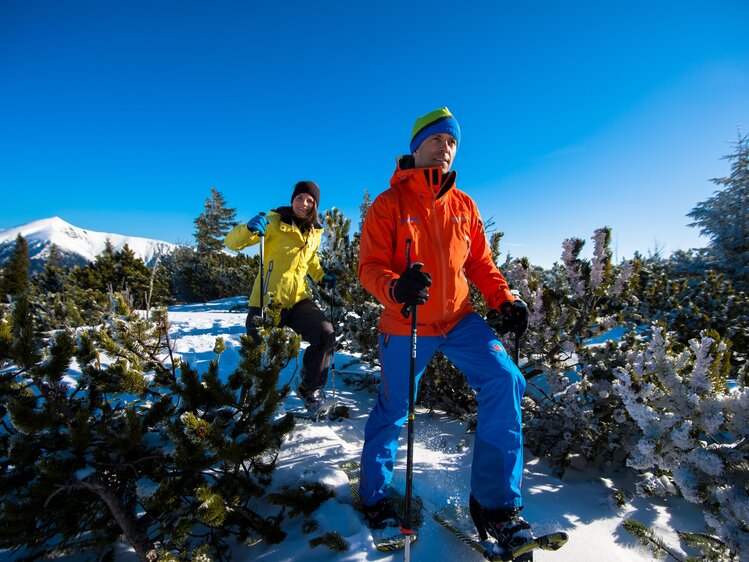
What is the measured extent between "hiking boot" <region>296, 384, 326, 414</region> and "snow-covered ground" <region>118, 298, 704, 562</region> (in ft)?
0.83

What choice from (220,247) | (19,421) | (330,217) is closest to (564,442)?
(19,421)

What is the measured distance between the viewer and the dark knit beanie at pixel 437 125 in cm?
224

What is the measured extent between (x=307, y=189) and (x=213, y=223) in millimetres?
35429

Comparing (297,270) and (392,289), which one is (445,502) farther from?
(297,270)

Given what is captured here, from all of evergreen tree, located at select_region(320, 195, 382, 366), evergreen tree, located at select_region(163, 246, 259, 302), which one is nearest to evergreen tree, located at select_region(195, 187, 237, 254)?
evergreen tree, located at select_region(163, 246, 259, 302)

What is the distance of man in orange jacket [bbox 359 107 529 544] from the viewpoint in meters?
1.80

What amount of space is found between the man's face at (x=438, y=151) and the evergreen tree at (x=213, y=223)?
114 feet

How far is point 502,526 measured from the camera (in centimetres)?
167

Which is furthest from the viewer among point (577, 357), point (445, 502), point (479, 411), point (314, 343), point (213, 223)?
point (213, 223)

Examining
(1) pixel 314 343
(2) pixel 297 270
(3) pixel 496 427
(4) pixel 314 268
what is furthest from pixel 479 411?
(4) pixel 314 268

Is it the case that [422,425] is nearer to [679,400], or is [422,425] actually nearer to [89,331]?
[679,400]

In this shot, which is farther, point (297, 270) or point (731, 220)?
point (731, 220)

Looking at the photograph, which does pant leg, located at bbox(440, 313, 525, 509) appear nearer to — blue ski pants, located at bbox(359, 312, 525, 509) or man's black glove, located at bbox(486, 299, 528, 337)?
blue ski pants, located at bbox(359, 312, 525, 509)

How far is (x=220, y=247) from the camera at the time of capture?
1352 inches
